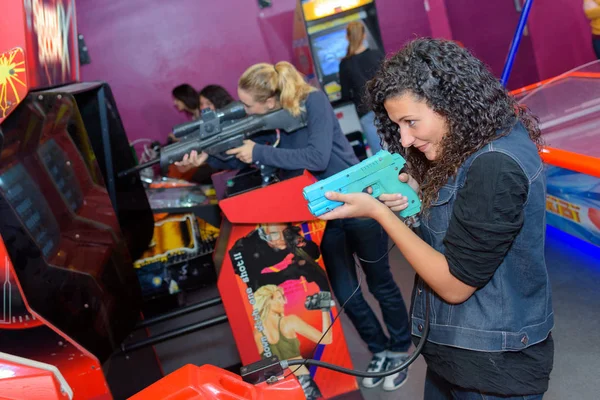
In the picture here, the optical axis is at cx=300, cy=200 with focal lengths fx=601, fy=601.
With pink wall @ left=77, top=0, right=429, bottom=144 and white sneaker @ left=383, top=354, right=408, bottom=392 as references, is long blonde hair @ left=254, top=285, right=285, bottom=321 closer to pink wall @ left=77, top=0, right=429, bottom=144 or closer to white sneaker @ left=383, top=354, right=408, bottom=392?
white sneaker @ left=383, top=354, right=408, bottom=392

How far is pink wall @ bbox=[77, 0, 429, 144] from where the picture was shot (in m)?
5.46

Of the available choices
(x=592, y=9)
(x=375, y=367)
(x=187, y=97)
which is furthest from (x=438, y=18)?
(x=375, y=367)

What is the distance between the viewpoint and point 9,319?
5.51 ft

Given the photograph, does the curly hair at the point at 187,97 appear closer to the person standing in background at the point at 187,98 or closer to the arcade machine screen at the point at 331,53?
the person standing in background at the point at 187,98

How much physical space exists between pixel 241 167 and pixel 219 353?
1254 millimetres

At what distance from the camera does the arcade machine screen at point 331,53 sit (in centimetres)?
512

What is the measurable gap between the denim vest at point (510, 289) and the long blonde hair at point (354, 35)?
344 cm

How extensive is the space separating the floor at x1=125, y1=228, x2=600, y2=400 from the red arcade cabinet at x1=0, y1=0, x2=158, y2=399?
3.72 ft

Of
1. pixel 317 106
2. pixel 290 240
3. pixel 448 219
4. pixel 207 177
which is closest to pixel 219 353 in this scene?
pixel 207 177

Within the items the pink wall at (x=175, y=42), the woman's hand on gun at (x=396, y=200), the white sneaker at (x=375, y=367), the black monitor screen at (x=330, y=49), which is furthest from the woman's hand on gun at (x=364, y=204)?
the pink wall at (x=175, y=42)

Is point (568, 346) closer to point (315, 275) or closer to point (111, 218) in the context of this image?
point (315, 275)

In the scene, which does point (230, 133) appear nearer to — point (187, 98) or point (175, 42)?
point (187, 98)

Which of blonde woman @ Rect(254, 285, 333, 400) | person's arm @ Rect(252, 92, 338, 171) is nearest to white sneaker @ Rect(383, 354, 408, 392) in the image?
blonde woman @ Rect(254, 285, 333, 400)

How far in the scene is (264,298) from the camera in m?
2.46
